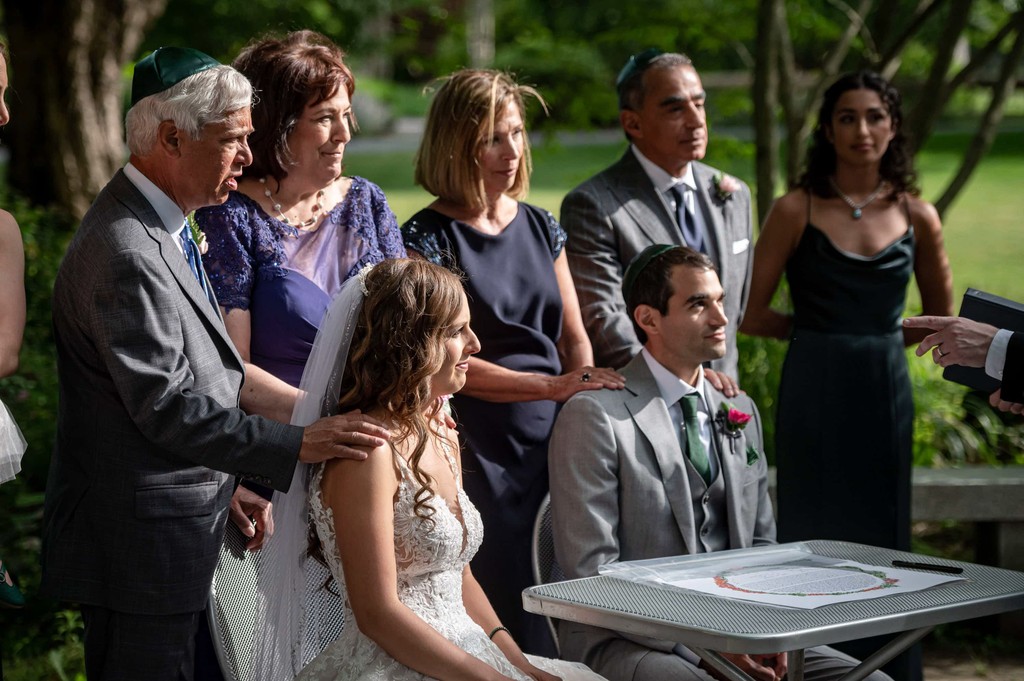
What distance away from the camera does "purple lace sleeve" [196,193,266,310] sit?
10.6 ft

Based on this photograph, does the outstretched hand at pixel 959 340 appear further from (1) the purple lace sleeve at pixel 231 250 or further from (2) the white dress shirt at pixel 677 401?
(1) the purple lace sleeve at pixel 231 250

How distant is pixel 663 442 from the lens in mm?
3410

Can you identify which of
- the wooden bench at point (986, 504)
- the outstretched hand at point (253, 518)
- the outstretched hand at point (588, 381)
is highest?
the outstretched hand at point (588, 381)

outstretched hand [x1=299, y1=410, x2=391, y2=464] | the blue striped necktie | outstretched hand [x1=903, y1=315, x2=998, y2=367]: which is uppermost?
the blue striped necktie

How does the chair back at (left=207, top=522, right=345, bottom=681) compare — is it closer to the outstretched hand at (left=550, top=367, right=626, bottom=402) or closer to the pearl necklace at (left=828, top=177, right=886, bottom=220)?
the outstretched hand at (left=550, top=367, right=626, bottom=402)

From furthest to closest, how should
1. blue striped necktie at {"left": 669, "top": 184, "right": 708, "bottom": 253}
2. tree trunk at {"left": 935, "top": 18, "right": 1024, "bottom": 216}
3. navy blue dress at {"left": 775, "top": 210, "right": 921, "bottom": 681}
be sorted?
tree trunk at {"left": 935, "top": 18, "right": 1024, "bottom": 216}, navy blue dress at {"left": 775, "top": 210, "right": 921, "bottom": 681}, blue striped necktie at {"left": 669, "top": 184, "right": 708, "bottom": 253}

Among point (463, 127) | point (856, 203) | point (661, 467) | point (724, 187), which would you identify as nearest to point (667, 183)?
point (724, 187)

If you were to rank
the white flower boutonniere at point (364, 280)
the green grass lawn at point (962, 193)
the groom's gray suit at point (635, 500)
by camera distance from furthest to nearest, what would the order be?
the green grass lawn at point (962, 193)
the groom's gray suit at point (635, 500)
the white flower boutonniere at point (364, 280)

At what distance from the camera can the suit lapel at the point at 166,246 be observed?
105 inches

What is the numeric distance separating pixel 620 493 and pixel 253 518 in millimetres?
976

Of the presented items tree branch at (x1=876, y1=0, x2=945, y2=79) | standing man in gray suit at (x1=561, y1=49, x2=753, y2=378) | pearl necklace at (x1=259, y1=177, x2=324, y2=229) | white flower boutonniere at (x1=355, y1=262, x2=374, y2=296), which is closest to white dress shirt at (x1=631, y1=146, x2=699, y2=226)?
standing man in gray suit at (x1=561, y1=49, x2=753, y2=378)

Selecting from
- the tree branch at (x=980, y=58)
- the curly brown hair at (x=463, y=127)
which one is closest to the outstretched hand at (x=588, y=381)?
the curly brown hair at (x=463, y=127)

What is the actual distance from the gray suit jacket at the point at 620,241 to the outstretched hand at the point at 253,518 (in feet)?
4.73

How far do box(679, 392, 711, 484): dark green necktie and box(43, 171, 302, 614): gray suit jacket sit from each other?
1.23 m
